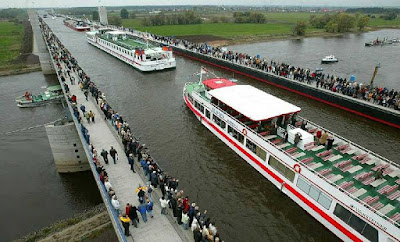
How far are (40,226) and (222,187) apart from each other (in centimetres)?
1349

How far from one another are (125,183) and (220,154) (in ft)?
31.9

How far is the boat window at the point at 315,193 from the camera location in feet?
52.3

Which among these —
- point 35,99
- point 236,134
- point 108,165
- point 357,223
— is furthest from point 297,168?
point 35,99

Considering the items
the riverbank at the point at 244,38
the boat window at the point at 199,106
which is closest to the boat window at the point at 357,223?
the boat window at the point at 199,106

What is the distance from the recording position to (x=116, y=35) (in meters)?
66.0

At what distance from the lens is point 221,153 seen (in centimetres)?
2430

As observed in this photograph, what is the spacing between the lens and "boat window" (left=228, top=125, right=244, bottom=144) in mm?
22719

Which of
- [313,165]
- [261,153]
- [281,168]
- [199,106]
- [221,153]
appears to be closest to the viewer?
[313,165]

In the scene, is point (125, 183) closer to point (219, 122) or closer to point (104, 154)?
point (104, 154)

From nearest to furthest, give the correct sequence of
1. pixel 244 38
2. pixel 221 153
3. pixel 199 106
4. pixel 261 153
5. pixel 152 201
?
pixel 152 201, pixel 261 153, pixel 221 153, pixel 199 106, pixel 244 38

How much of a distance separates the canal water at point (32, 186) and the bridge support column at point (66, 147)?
85 centimetres

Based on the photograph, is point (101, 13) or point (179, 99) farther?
point (101, 13)

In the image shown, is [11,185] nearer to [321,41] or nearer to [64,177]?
[64,177]

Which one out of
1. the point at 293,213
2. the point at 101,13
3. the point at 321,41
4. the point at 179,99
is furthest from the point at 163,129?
the point at 101,13
